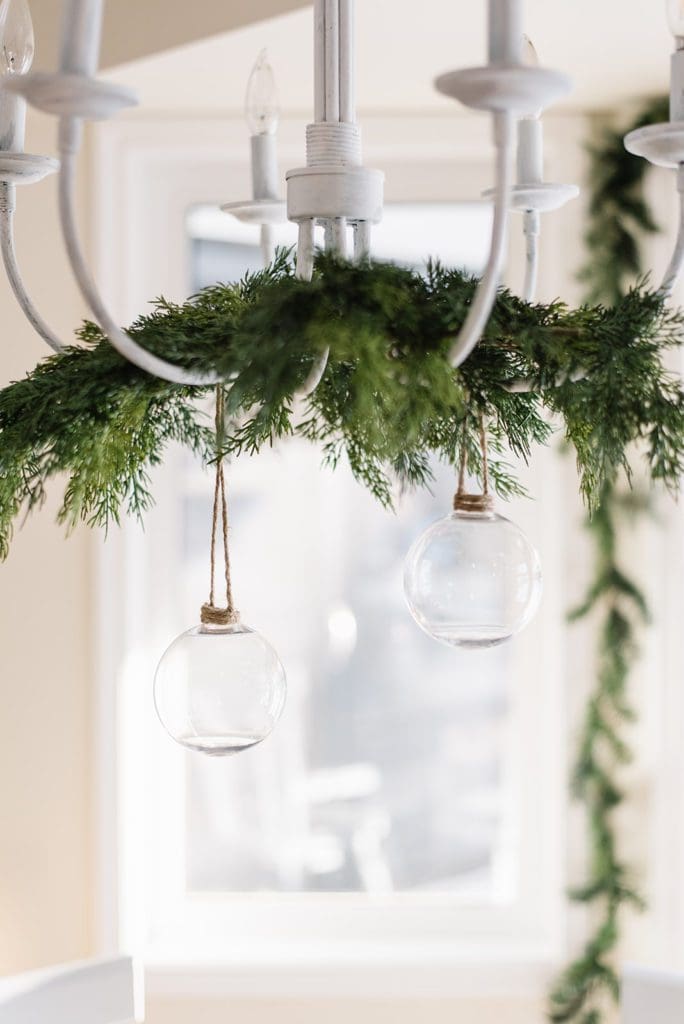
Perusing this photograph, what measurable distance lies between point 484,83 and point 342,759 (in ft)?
6.17

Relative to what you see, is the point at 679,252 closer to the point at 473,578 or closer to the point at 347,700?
the point at 473,578

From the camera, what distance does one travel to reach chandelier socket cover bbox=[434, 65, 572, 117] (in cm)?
56

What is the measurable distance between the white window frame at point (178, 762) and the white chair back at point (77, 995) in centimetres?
71

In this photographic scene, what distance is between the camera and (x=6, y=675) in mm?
2137

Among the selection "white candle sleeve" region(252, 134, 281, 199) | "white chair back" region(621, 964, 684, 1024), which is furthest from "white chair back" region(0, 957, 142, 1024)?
"white candle sleeve" region(252, 134, 281, 199)

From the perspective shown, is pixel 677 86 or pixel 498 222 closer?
pixel 498 222

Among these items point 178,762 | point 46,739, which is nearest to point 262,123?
point 46,739

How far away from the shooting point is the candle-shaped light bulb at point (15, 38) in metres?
0.86

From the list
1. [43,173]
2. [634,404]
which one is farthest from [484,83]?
[43,173]

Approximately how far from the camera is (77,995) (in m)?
1.42

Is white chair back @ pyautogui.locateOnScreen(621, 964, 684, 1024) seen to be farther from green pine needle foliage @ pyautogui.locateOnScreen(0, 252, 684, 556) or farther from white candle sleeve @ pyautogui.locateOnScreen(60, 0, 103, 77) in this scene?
white candle sleeve @ pyautogui.locateOnScreen(60, 0, 103, 77)

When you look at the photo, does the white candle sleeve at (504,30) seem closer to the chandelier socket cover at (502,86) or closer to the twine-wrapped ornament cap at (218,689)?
the chandelier socket cover at (502,86)

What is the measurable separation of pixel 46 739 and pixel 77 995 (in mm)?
769

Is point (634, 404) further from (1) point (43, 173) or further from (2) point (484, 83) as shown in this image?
(1) point (43, 173)
